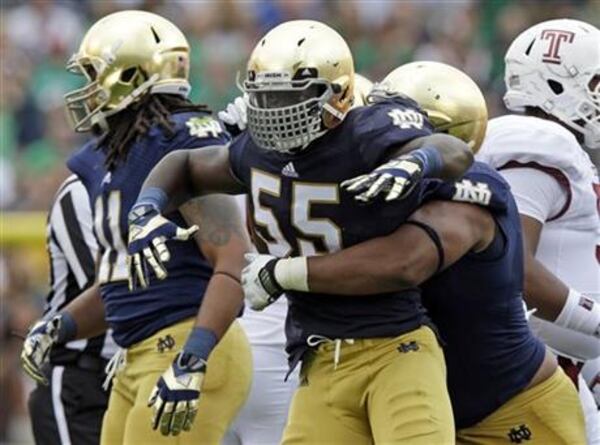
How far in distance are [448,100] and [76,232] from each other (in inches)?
64.0

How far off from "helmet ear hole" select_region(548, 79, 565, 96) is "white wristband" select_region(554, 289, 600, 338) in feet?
2.46

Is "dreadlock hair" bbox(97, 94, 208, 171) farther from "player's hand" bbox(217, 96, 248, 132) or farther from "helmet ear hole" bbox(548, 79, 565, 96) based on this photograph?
"helmet ear hole" bbox(548, 79, 565, 96)

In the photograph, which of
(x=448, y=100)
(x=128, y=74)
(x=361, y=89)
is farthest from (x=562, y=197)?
(x=128, y=74)

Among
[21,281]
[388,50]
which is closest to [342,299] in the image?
[21,281]

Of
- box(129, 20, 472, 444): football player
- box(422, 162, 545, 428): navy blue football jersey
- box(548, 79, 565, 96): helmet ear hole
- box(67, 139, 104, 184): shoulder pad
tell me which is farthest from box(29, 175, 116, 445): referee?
box(422, 162, 545, 428): navy blue football jersey

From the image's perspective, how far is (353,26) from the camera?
10906 millimetres

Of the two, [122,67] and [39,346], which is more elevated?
[122,67]

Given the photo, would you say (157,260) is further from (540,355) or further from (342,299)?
(540,355)

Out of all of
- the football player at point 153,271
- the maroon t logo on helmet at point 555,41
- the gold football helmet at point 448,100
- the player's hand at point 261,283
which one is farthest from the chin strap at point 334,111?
the maroon t logo on helmet at point 555,41

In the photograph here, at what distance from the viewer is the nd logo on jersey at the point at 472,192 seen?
444 cm

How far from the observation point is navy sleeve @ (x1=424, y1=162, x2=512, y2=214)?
4.44 meters

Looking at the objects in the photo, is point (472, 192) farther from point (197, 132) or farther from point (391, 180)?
point (197, 132)

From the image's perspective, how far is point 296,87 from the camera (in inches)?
175

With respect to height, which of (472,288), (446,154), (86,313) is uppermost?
(446,154)
